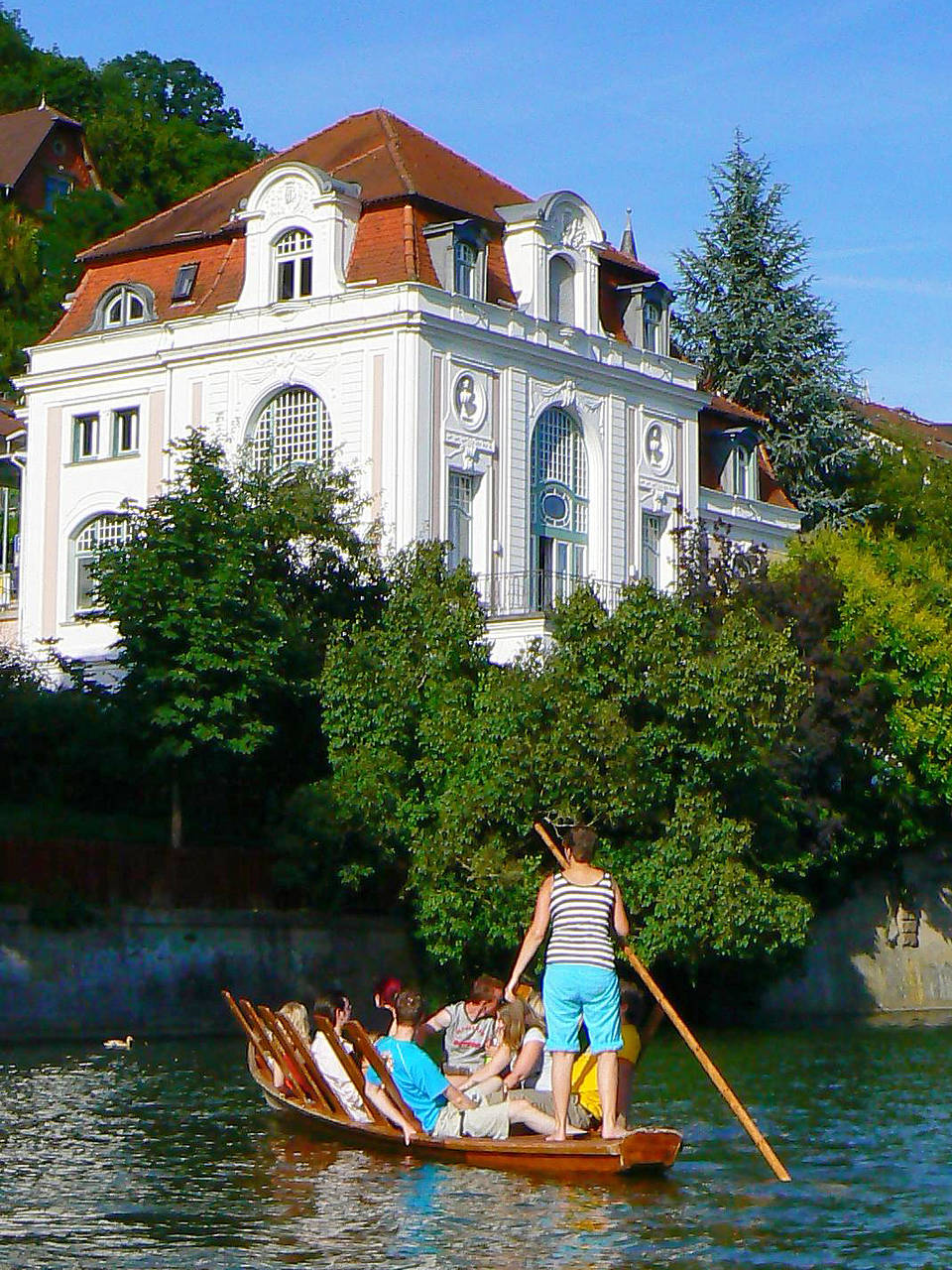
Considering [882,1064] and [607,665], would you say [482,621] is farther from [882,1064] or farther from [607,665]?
Result: [882,1064]

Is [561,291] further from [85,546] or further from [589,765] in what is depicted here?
[589,765]

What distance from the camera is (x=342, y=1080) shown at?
2183 centimetres

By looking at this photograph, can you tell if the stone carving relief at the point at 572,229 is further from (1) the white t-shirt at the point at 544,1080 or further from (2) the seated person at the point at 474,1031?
(1) the white t-shirt at the point at 544,1080

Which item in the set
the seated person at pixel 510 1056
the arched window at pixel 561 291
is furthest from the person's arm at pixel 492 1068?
the arched window at pixel 561 291

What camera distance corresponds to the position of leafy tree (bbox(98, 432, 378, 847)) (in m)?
40.6

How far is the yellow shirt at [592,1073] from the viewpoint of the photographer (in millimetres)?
19188

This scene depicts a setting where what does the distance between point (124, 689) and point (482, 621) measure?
694 cm

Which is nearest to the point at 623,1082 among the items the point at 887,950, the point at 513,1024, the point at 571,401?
the point at 513,1024

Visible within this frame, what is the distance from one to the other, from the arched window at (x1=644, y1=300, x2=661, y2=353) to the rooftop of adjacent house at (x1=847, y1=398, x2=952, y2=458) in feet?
39.9

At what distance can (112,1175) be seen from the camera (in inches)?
766

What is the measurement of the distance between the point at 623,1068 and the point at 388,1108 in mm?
2364

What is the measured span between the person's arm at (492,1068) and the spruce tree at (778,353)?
49280mm

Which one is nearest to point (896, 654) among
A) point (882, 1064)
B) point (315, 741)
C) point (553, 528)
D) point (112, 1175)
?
point (553, 528)

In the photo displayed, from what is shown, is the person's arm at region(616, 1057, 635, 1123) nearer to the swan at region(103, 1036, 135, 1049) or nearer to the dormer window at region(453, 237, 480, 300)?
the swan at region(103, 1036, 135, 1049)
